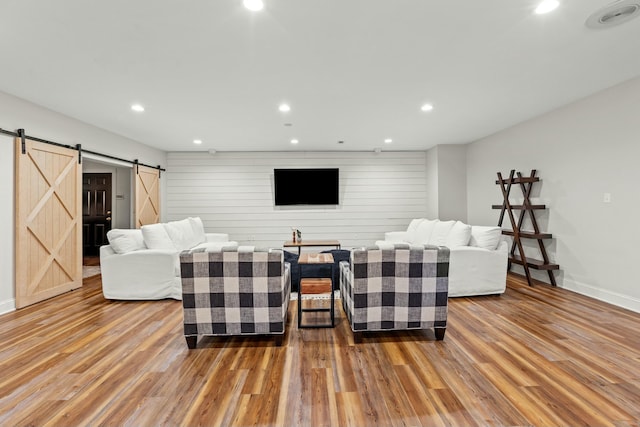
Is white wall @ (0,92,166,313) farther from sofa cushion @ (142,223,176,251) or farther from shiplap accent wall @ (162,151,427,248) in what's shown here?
shiplap accent wall @ (162,151,427,248)

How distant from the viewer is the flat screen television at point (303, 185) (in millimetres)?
6863

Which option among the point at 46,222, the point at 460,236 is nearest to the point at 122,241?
the point at 46,222

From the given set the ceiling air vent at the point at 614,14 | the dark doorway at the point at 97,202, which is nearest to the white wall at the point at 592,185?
the ceiling air vent at the point at 614,14

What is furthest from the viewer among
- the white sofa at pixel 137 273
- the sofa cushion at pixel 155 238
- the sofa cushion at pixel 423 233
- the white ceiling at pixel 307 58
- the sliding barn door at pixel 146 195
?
the sliding barn door at pixel 146 195

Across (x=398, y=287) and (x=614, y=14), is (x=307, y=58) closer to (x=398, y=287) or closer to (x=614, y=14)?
(x=398, y=287)

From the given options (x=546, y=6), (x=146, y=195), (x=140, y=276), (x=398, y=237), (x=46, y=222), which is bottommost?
(x=140, y=276)

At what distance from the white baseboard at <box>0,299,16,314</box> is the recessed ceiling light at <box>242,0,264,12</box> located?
4068 millimetres

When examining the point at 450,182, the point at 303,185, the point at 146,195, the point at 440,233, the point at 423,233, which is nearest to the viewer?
the point at 440,233

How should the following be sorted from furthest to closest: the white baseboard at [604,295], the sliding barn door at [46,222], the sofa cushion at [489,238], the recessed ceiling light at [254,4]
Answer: the sofa cushion at [489,238]
the sliding barn door at [46,222]
the white baseboard at [604,295]
the recessed ceiling light at [254,4]

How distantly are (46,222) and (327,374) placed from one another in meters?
4.11

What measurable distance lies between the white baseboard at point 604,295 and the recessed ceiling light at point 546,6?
3248 millimetres

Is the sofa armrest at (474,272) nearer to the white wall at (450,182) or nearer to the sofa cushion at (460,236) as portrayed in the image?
the sofa cushion at (460,236)

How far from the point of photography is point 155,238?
13.6 feet

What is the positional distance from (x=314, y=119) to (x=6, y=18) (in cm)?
320
